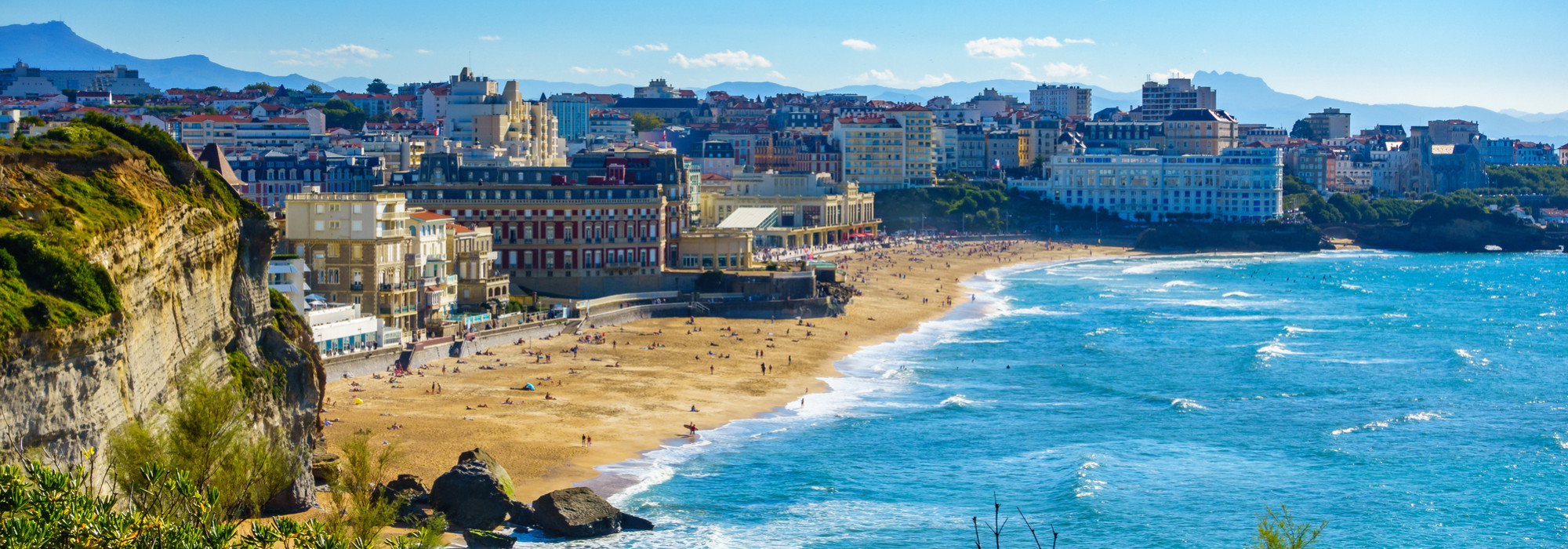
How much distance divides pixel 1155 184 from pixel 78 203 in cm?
13881

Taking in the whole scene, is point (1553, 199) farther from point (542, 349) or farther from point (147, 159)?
point (147, 159)

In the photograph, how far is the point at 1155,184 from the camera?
159000mm

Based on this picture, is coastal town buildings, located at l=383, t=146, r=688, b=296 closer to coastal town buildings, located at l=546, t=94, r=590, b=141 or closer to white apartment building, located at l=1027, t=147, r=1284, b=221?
white apartment building, located at l=1027, t=147, r=1284, b=221

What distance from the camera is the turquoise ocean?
121 feet

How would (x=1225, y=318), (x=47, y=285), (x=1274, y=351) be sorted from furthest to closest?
(x=1225, y=318) < (x=1274, y=351) < (x=47, y=285)

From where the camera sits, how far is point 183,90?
190 metres

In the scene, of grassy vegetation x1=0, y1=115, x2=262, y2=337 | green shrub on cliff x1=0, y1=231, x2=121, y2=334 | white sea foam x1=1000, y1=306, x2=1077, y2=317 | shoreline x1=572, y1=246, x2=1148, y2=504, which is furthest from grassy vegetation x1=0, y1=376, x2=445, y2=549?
white sea foam x1=1000, y1=306, x2=1077, y2=317

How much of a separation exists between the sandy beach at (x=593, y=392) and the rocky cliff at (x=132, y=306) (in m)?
4.98

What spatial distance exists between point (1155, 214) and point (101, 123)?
132537 mm

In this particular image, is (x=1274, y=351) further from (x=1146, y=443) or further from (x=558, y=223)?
(x=558, y=223)

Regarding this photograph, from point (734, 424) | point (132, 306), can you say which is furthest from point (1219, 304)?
point (132, 306)

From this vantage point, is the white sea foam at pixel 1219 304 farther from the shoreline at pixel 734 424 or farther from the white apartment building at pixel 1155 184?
the white apartment building at pixel 1155 184

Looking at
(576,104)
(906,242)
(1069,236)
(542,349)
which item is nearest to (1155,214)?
(1069,236)

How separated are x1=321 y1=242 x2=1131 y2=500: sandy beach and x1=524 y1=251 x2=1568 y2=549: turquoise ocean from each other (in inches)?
60.6
